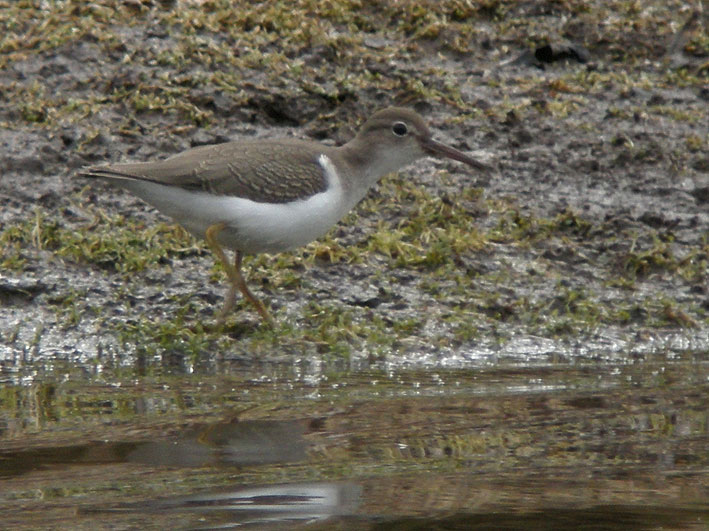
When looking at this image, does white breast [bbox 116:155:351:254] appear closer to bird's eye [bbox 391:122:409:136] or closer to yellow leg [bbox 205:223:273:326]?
yellow leg [bbox 205:223:273:326]

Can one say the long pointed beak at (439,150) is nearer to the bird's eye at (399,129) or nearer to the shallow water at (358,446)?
the bird's eye at (399,129)

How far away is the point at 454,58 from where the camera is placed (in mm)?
9961

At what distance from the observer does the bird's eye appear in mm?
7684

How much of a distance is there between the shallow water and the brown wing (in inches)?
38.3

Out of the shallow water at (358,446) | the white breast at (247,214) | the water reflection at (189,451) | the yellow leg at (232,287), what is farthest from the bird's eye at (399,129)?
the water reflection at (189,451)

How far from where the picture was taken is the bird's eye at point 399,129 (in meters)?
7.68

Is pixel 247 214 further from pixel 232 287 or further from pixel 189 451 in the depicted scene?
pixel 189 451

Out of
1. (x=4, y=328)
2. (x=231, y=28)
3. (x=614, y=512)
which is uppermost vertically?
(x=231, y=28)

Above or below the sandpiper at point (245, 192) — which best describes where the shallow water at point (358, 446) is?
below

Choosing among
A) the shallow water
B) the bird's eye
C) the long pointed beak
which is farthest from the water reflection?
the long pointed beak

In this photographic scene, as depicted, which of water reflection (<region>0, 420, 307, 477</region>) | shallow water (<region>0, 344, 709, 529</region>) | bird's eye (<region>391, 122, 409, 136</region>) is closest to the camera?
shallow water (<region>0, 344, 709, 529</region>)

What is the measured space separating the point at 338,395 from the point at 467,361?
46.9 inches

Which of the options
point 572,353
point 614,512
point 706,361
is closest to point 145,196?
point 572,353

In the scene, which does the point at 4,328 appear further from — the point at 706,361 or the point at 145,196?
the point at 706,361
